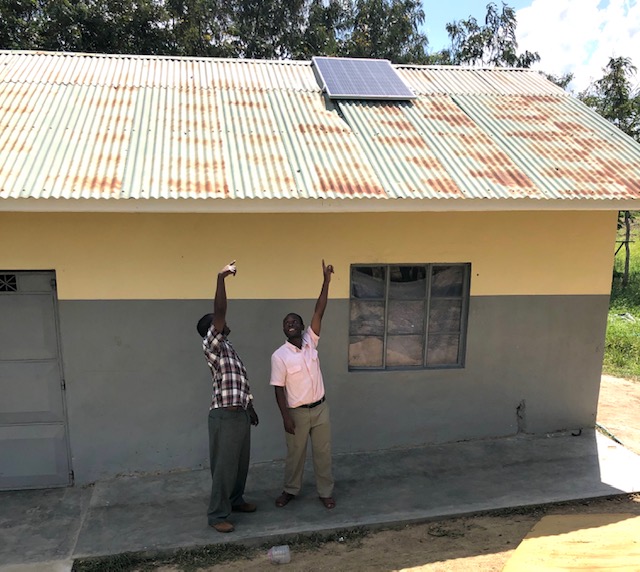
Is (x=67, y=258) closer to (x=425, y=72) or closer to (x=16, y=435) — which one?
(x=16, y=435)

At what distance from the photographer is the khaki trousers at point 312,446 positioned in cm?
434

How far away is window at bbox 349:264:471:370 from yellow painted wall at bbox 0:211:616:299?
0.58ft

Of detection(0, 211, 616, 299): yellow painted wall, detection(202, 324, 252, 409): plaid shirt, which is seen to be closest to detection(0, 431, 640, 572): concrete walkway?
detection(202, 324, 252, 409): plaid shirt

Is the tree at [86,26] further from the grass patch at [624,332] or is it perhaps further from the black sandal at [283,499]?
the grass patch at [624,332]

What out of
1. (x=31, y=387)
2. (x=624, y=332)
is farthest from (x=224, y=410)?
(x=624, y=332)

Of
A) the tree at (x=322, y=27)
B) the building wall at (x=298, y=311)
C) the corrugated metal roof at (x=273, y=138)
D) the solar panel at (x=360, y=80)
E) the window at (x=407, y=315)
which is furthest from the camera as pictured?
the tree at (x=322, y=27)

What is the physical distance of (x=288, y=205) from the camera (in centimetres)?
423

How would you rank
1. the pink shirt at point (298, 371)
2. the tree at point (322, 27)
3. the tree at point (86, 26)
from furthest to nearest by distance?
the tree at point (322, 27) < the tree at point (86, 26) < the pink shirt at point (298, 371)

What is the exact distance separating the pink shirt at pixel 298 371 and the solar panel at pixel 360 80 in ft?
10.2

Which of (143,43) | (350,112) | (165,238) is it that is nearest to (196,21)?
(143,43)

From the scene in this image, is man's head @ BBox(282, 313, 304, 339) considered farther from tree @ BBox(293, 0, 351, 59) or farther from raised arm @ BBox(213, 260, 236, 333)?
tree @ BBox(293, 0, 351, 59)

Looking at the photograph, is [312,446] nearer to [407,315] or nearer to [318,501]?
[318,501]

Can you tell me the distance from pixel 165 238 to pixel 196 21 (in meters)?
12.5

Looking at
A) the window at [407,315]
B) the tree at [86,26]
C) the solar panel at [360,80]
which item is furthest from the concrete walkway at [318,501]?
the tree at [86,26]
